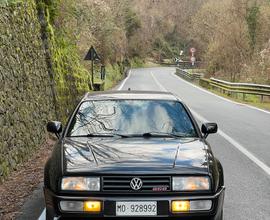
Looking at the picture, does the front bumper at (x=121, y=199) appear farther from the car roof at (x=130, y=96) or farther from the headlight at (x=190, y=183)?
the car roof at (x=130, y=96)

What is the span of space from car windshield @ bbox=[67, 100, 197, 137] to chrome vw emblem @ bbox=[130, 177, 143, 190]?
1193mm

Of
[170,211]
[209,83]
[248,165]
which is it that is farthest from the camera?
[209,83]

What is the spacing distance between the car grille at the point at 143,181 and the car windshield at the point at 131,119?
46.8 inches

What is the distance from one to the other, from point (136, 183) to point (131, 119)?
152 centimetres

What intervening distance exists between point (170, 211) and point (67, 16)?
58.6 feet

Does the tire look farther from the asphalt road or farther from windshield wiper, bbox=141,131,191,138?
windshield wiper, bbox=141,131,191,138

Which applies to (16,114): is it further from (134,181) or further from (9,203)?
(134,181)

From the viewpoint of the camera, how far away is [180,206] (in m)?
4.44

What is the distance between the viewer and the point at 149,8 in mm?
108688

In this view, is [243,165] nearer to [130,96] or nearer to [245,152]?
[245,152]

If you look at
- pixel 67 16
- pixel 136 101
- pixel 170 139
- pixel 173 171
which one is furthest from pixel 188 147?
pixel 67 16

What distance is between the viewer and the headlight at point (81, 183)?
4.47 meters

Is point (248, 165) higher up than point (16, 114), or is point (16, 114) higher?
point (16, 114)

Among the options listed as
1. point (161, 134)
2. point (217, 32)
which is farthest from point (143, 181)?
point (217, 32)
